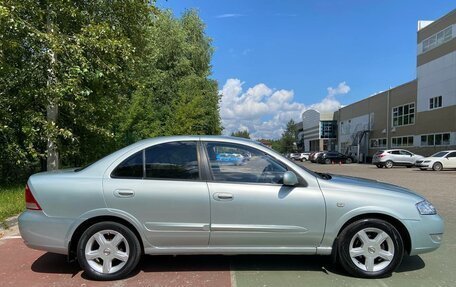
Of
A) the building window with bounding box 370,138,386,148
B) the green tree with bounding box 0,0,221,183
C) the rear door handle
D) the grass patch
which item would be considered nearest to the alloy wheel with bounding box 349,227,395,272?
the rear door handle

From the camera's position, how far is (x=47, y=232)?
506 cm

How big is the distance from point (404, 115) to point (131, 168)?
4854 cm

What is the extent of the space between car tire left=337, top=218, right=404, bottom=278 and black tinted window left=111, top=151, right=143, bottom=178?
2.50m

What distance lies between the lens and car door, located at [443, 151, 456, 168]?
31359mm

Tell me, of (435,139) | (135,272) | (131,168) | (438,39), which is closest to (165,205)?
(131,168)

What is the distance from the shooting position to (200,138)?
17.9ft

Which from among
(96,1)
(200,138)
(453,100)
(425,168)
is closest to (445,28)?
(453,100)

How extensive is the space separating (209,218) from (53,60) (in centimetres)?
811

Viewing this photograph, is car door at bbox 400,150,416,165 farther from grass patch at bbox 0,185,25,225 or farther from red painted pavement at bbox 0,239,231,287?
red painted pavement at bbox 0,239,231,287

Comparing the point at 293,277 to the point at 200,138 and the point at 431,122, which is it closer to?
the point at 200,138

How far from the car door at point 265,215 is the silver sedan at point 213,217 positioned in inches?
0.5

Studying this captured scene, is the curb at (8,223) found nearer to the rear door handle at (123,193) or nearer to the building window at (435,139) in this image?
the rear door handle at (123,193)

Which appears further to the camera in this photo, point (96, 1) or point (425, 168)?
point (425, 168)

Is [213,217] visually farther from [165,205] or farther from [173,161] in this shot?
[173,161]
